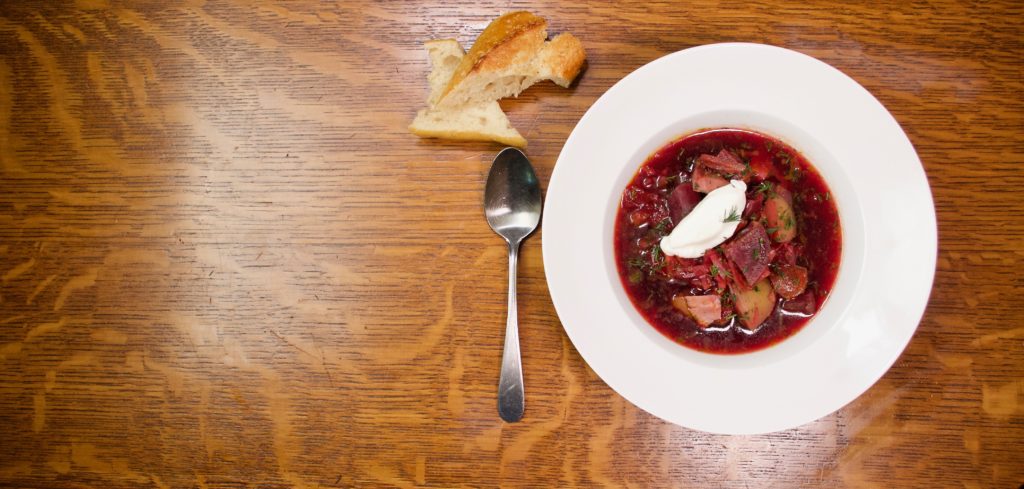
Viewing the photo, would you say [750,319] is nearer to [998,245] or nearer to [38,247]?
[998,245]

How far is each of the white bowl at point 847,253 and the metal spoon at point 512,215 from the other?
12.1 inches

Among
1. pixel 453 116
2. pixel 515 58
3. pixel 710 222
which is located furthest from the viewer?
pixel 453 116

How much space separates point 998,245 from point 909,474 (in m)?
0.98

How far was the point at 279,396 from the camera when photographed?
8.69 feet

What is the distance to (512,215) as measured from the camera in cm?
251

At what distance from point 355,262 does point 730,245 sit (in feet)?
4.90

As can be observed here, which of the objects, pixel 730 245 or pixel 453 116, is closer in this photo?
pixel 730 245

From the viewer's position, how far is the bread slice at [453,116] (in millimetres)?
2549

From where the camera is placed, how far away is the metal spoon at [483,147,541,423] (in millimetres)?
2510

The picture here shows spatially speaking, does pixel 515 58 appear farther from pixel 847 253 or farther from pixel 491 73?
pixel 847 253

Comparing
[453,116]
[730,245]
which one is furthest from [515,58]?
[730,245]

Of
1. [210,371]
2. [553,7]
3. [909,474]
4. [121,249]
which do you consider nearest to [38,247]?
[121,249]

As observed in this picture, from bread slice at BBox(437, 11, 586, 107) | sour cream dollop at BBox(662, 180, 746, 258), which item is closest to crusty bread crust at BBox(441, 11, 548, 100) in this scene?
bread slice at BBox(437, 11, 586, 107)

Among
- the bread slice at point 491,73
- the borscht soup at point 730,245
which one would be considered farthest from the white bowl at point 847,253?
the bread slice at point 491,73
